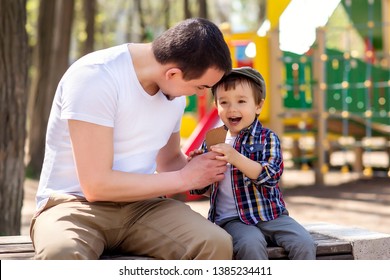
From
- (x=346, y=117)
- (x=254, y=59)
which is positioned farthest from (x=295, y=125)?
(x=254, y=59)

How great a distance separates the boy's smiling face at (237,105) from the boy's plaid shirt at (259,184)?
0.06m

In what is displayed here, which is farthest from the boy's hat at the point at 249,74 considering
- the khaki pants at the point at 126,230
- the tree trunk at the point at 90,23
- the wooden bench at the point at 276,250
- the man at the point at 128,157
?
the tree trunk at the point at 90,23

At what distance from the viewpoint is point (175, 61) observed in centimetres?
317

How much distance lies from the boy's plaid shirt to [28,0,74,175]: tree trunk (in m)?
8.97

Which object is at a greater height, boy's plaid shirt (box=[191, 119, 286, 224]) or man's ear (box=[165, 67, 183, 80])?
man's ear (box=[165, 67, 183, 80])

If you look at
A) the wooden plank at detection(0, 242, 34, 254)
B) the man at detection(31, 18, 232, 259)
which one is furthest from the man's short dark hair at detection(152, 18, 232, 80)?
the wooden plank at detection(0, 242, 34, 254)

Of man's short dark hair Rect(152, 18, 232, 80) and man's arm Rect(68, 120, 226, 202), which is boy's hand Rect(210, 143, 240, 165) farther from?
man's short dark hair Rect(152, 18, 232, 80)

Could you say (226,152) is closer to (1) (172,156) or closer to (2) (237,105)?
(2) (237,105)

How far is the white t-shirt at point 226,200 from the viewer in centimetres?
349

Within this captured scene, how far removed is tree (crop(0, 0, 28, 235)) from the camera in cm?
531

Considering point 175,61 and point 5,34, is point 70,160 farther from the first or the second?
point 5,34

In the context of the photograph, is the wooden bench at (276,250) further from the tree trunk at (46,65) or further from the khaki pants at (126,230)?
the tree trunk at (46,65)

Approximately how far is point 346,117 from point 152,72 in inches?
343
